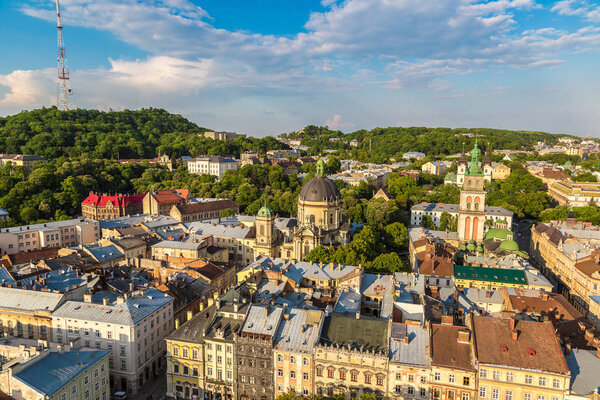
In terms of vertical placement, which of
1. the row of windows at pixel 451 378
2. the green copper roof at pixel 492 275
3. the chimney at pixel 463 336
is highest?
the chimney at pixel 463 336

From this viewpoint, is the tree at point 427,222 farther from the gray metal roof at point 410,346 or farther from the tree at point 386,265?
the gray metal roof at point 410,346

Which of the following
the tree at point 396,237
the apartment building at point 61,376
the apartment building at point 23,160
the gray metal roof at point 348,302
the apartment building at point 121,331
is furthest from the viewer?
the apartment building at point 23,160

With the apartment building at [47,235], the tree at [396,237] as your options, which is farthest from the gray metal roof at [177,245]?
the tree at [396,237]

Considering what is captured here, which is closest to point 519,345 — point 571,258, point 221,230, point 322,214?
point 571,258

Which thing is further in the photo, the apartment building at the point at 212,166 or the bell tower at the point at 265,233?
the apartment building at the point at 212,166

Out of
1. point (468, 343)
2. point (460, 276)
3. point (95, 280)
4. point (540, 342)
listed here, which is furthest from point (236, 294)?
point (460, 276)

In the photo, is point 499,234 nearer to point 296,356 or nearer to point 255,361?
point 296,356

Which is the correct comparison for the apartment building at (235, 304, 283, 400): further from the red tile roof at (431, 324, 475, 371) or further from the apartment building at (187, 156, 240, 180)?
the apartment building at (187, 156, 240, 180)
